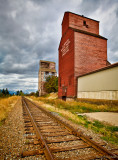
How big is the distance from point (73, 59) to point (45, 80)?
2227 centimetres

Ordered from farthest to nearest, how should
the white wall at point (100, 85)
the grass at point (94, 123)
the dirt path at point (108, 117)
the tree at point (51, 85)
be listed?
the tree at point (51, 85) → the white wall at point (100, 85) → the dirt path at point (108, 117) → the grass at point (94, 123)

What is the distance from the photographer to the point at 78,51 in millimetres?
15906

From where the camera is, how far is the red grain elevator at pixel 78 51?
1581cm

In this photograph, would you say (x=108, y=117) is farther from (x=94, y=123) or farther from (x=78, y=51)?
(x=78, y=51)

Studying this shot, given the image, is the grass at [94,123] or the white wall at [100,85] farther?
the white wall at [100,85]

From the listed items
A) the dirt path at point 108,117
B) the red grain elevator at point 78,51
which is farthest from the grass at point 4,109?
the red grain elevator at point 78,51

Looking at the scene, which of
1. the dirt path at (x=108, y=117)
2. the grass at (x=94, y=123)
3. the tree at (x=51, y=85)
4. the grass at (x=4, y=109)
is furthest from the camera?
the tree at (x=51, y=85)

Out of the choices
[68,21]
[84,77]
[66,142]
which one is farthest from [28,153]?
[68,21]

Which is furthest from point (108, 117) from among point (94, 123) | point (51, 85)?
point (51, 85)

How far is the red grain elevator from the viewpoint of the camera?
15.8 metres

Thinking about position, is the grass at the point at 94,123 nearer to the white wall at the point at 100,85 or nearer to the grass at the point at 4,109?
the white wall at the point at 100,85

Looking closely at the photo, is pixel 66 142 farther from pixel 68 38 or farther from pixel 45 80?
pixel 45 80

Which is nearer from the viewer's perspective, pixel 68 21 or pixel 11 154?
pixel 11 154

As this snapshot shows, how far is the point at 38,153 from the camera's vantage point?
2.47 meters
